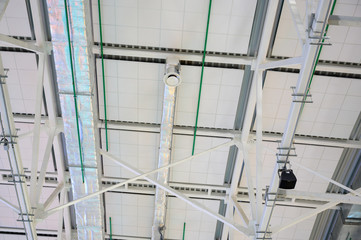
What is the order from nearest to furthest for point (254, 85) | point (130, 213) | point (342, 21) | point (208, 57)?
point (342, 21) → point (208, 57) → point (254, 85) → point (130, 213)

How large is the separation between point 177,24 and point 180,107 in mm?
2563

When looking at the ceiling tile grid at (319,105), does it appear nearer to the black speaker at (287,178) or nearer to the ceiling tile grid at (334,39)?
the ceiling tile grid at (334,39)

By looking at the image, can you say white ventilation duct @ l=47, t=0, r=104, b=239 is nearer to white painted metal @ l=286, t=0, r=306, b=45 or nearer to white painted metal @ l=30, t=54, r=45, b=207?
white painted metal @ l=30, t=54, r=45, b=207

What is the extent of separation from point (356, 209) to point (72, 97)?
968cm

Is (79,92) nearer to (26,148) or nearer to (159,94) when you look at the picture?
(159,94)

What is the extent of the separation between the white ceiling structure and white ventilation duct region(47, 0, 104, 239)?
30 millimetres

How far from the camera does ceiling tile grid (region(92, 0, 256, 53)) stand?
919cm

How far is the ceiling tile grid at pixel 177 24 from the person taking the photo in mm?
9188

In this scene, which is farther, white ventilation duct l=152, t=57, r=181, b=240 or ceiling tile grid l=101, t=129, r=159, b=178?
ceiling tile grid l=101, t=129, r=159, b=178

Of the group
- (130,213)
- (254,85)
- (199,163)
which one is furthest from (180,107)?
(130,213)

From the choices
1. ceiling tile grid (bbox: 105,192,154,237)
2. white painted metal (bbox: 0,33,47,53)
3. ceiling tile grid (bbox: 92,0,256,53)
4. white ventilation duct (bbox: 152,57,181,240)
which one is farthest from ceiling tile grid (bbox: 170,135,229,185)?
white painted metal (bbox: 0,33,47,53)

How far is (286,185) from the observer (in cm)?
806

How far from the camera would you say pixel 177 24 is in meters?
9.45

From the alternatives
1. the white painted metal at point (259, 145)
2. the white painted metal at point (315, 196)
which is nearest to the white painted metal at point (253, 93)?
the white painted metal at point (259, 145)
